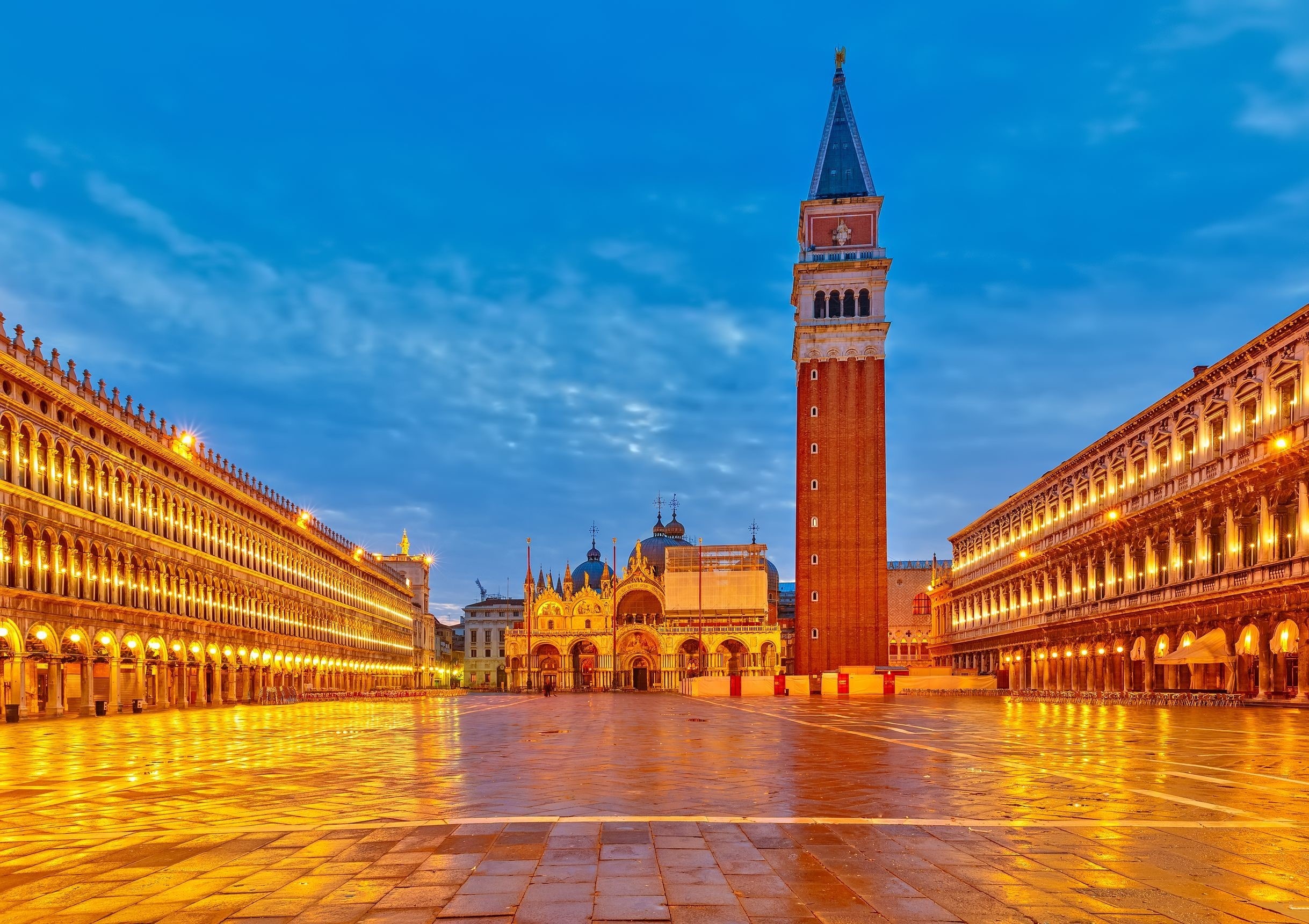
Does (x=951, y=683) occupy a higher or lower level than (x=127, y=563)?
lower

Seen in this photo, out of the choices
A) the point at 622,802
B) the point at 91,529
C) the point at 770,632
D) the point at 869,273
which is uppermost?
the point at 869,273

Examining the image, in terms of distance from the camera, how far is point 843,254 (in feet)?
268

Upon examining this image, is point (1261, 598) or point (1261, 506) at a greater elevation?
point (1261, 506)

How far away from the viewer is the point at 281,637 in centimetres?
6938

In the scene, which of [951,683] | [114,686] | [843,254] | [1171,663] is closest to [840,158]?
[843,254]

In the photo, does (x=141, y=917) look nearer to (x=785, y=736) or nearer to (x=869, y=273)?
(x=785, y=736)

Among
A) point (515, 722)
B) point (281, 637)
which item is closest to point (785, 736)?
point (515, 722)

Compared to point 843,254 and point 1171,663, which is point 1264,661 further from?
point 843,254

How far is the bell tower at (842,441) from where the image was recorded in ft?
252

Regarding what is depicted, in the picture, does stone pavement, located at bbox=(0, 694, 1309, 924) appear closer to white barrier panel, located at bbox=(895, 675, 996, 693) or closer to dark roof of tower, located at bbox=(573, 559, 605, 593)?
white barrier panel, located at bbox=(895, 675, 996, 693)

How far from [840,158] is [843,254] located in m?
9.94

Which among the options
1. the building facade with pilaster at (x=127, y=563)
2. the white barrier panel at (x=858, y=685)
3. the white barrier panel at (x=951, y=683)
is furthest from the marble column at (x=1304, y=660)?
the building facade with pilaster at (x=127, y=563)

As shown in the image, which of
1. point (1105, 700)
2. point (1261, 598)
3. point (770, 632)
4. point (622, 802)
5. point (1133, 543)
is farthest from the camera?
point (770, 632)

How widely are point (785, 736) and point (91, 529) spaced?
32.6 meters
